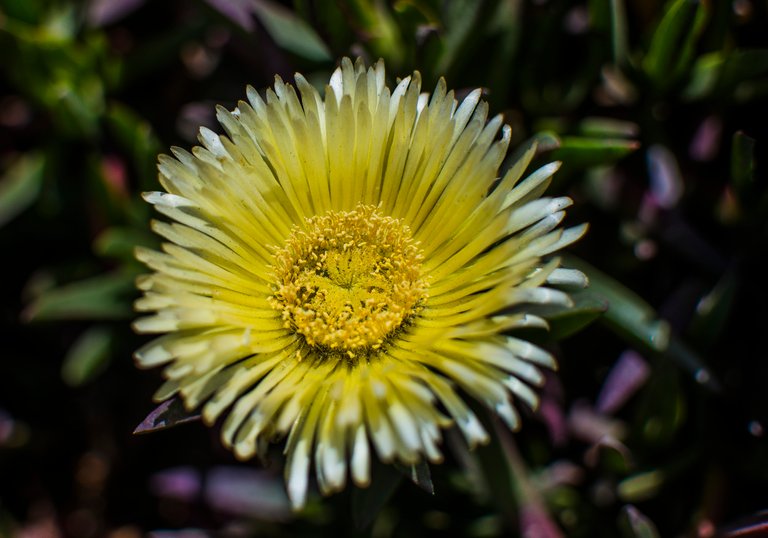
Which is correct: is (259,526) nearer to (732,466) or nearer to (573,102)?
(732,466)

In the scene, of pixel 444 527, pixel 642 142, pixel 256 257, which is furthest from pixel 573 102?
pixel 444 527

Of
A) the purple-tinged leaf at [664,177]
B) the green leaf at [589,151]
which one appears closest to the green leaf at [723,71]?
the purple-tinged leaf at [664,177]

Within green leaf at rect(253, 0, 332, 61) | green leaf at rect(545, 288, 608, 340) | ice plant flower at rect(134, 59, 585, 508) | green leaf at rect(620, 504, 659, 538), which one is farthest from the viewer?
green leaf at rect(253, 0, 332, 61)

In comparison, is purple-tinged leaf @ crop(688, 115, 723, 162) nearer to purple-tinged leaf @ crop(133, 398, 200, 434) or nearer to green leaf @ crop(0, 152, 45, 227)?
purple-tinged leaf @ crop(133, 398, 200, 434)

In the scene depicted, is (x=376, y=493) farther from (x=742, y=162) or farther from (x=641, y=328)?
(x=742, y=162)

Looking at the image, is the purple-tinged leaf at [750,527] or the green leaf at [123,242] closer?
the purple-tinged leaf at [750,527]

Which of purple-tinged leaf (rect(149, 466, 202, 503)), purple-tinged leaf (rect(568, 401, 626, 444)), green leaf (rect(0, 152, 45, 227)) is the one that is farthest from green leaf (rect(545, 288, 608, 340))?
green leaf (rect(0, 152, 45, 227))

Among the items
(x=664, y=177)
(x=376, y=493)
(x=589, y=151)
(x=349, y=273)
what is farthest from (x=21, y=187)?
(x=664, y=177)

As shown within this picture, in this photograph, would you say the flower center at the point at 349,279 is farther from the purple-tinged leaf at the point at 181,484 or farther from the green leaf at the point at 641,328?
the purple-tinged leaf at the point at 181,484
